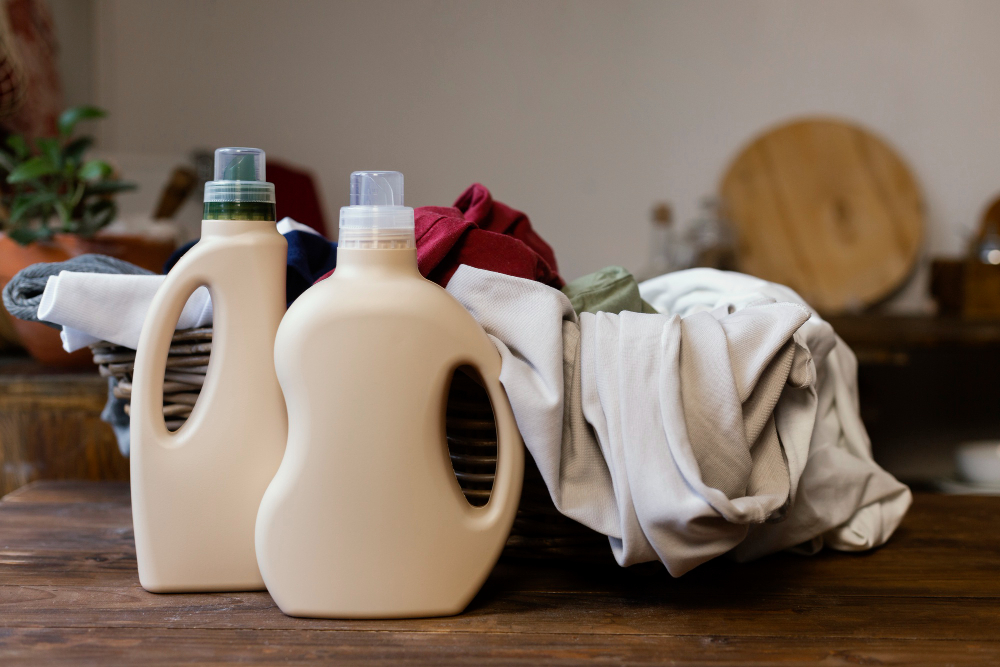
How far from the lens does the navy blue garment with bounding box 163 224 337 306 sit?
0.49m

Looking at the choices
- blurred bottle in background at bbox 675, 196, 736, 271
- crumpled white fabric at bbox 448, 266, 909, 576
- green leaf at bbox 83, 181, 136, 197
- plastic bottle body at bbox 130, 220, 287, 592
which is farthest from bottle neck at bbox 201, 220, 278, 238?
blurred bottle in background at bbox 675, 196, 736, 271

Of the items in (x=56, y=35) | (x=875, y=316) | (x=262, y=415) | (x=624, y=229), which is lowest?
(x=875, y=316)

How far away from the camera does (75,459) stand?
0.77 m

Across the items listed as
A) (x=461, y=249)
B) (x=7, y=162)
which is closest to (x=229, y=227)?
(x=461, y=249)

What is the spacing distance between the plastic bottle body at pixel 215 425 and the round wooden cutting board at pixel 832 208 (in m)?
1.53

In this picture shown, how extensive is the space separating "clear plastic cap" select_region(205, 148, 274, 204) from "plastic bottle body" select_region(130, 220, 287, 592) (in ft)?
0.05

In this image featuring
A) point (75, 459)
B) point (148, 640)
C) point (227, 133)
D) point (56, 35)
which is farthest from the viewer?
point (227, 133)

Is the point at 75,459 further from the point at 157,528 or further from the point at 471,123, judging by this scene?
the point at 471,123

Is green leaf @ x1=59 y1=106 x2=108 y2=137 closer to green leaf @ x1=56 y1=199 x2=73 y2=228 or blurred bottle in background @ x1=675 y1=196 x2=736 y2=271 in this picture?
green leaf @ x1=56 y1=199 x2=73 y2=228

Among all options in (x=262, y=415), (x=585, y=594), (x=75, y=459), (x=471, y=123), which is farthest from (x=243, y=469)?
(x=471, y=123)

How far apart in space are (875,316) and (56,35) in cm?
175

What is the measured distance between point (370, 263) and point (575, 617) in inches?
8.2

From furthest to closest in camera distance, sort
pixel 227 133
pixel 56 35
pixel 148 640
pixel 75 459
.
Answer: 1. pixel 227 133
2. pixel 56 35
3. pixel 75 459
4. pixel 148 640

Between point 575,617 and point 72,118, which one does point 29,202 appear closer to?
point 72,118
